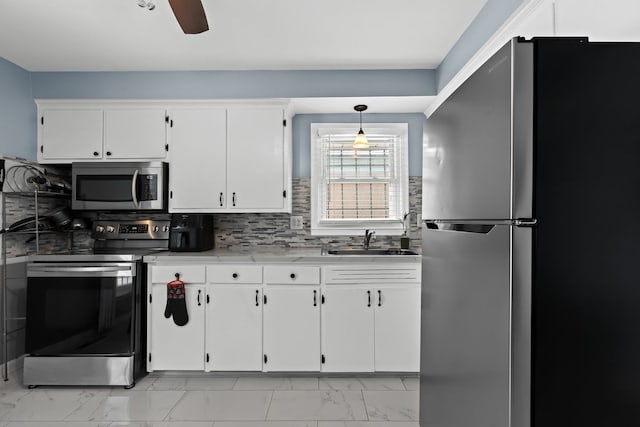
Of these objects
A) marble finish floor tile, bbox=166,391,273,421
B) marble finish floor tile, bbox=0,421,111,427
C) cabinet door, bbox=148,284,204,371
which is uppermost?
Answer: cabinet door, bbox=148,284,204,371

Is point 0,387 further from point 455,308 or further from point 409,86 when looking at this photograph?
point 409,86

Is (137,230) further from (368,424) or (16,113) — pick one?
(368,424)

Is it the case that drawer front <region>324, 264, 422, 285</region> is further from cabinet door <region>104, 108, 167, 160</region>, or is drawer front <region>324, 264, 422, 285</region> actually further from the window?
cabinet door <region>104, 108, 167, 160</region>

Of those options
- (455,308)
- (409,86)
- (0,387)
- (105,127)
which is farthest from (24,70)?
(455,308)

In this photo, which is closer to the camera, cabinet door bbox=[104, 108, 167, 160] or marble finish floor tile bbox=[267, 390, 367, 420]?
marble finish floor tile bbox=[267, 390, 367, 420]

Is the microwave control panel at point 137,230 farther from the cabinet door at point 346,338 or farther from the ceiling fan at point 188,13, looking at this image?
the ceiling fan at point 188,13

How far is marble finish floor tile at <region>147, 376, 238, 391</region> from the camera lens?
281 centimetres

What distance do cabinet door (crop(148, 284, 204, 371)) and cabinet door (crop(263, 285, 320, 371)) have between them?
492 mm

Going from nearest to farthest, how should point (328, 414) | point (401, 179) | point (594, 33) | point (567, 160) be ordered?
1. point (567, 160)
2. point (594, 33)
3. point (328, 414)
4. point (401, 179)

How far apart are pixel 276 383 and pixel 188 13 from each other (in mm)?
2420

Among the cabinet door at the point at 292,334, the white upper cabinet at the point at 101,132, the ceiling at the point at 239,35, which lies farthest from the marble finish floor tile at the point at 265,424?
the ceiling at the point at 239,35

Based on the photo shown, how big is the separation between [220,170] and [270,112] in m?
0.62

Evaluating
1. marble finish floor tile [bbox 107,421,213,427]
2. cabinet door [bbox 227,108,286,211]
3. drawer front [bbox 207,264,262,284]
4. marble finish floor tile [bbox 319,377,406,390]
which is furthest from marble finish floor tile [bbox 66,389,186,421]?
cabinet door [bbox 227,108,286,211]

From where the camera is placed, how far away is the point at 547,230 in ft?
2.37
